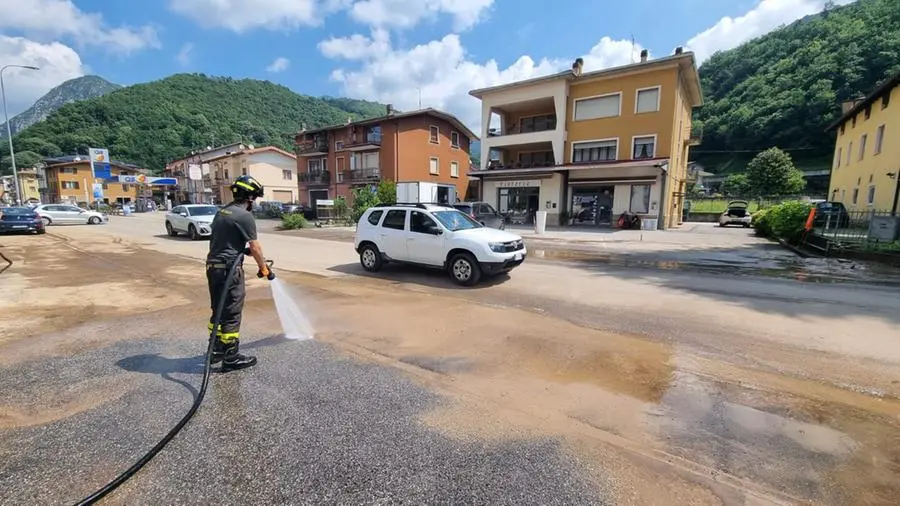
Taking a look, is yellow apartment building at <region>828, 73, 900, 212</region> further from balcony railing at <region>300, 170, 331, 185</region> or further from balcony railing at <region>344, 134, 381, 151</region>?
balcony railing at <region>300, 170, 331, 185</region>

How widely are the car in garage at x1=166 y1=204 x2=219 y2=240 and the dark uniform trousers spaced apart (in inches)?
579

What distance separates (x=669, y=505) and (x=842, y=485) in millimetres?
1185

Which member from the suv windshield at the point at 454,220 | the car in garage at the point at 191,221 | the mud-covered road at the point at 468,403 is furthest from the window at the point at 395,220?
the car in garage at the point at 191,221

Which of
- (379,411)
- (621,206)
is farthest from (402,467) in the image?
(621,206)

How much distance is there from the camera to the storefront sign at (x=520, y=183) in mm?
Answer: 27780

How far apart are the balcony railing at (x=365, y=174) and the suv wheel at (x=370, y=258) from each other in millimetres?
27892

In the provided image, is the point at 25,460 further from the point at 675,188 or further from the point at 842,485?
the point at 675,188

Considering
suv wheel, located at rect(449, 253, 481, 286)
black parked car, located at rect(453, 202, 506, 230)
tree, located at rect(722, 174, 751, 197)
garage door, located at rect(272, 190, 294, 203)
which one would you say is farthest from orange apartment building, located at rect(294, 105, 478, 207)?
tree, located at rect(722, 174, 751, 197)

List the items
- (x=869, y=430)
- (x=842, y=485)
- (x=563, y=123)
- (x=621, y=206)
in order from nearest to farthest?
(x=842, y=485) → (x=869, y=430) → (x=621, y=206) → (x=563, y=123)

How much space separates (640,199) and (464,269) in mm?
20424

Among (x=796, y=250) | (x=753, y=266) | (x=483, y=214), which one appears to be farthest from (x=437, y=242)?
(x=796, y=250)

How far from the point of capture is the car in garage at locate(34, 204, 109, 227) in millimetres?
24547

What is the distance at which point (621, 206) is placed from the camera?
25.0 metres

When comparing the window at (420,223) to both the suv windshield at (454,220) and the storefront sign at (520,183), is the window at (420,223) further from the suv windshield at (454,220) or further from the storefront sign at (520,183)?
the storefront sign at (520,183)
